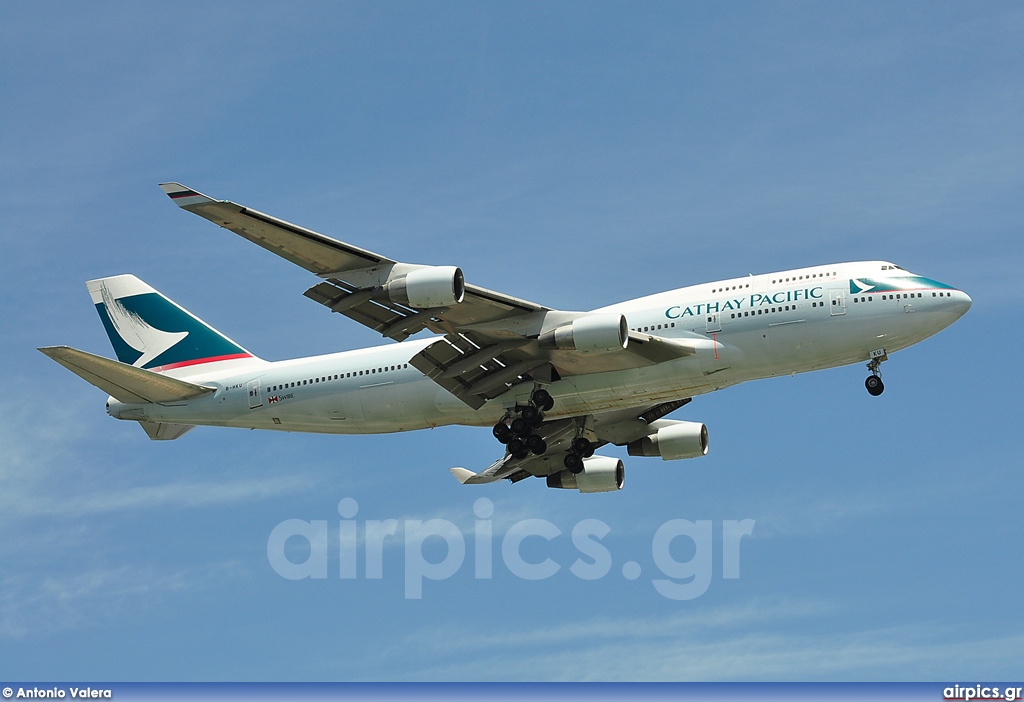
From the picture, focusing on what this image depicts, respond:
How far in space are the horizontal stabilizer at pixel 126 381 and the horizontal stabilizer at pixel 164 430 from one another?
148cm

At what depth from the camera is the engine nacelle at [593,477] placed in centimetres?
4912

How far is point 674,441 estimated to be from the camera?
Answer: 4750cm

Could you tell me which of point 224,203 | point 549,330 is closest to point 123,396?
point 224,203

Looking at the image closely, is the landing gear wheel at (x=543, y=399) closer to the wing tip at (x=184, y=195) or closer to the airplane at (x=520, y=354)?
the airplane at (x=520, y=354)

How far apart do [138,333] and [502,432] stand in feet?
55.5

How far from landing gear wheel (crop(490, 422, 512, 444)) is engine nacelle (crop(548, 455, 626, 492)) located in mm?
7694

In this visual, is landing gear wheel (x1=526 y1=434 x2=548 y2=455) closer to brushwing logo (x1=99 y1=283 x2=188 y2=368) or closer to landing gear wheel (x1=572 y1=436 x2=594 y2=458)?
landing gear wheel (x1=572 y1=436 x2=594 y2=458)

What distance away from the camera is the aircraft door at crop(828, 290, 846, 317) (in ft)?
128

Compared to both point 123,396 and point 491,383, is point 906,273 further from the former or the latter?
point 123,396

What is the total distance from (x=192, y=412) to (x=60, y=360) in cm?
581

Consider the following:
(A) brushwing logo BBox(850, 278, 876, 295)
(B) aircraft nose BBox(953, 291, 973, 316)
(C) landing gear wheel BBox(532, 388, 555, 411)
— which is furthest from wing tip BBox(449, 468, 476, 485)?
(B) aircraft nose BBox(953, 291, 973, 316)

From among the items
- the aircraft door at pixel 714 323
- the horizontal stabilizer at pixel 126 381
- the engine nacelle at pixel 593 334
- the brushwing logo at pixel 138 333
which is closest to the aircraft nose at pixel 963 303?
the aircraft door at pixel 714 323

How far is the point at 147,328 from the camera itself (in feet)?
164

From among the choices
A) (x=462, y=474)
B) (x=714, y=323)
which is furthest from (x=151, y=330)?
(x=714, y=323)
